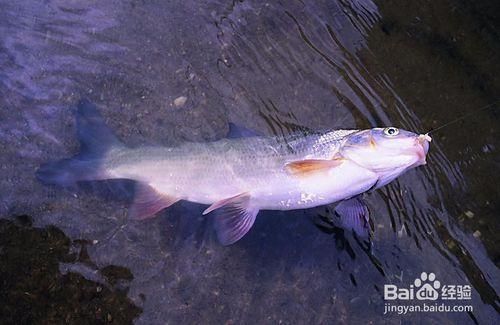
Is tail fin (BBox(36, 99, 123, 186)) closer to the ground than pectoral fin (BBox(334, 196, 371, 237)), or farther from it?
closer to the ground

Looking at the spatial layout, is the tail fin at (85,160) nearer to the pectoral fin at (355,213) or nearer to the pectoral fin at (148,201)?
the pectoral fin at (148,201)

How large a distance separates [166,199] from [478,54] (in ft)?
11.6

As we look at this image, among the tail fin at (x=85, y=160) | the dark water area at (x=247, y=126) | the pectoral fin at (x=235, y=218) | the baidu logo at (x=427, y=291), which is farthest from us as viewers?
the baidu logo at (x=427, y=291)

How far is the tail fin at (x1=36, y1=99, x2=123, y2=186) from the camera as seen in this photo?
12.2 feet

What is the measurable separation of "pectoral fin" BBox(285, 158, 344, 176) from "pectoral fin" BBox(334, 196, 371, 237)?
19.3 inches

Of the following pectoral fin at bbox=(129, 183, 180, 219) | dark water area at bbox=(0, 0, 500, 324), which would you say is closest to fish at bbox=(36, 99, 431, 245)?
pectoral fin at bbox=(129, 183, 180, 219)

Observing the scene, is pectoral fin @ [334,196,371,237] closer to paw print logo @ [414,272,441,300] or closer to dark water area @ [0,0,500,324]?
dark water area @ [0,0,500,324]

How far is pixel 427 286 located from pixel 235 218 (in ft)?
5.97

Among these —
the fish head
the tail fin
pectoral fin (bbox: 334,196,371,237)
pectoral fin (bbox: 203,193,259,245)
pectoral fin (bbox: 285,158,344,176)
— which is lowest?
the tail fin

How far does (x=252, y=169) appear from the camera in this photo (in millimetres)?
3539

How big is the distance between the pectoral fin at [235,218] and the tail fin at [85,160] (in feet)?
3.21

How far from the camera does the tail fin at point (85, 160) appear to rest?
3.71 m

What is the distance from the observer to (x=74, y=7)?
4469 mm

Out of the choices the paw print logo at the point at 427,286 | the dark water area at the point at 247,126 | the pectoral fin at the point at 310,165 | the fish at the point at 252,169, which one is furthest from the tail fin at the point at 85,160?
the paw print logo at the point at 427,286
